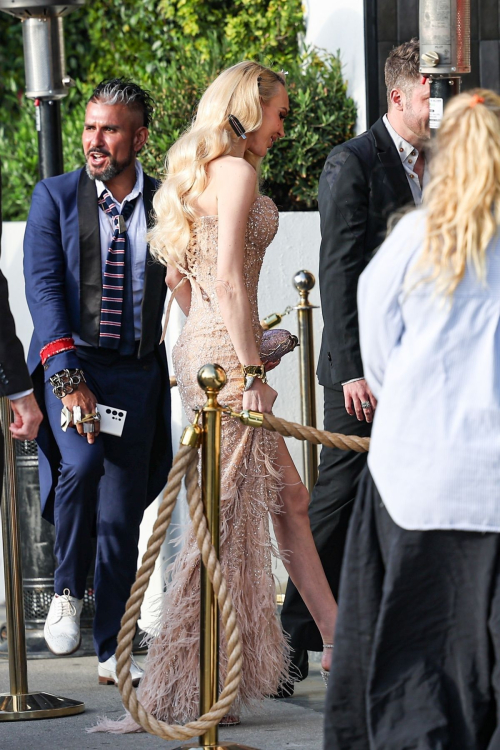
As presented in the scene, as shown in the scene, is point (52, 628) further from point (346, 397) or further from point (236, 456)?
point (346, 397)

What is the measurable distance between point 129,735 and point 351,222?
1.90 m

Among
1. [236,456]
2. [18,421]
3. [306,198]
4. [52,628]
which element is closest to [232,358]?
→ [236,456]

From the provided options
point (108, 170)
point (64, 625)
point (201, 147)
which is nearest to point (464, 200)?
point (201, 147)

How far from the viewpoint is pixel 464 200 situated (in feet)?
8.91

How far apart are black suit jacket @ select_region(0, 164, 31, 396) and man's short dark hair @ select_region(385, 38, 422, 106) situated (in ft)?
5.81

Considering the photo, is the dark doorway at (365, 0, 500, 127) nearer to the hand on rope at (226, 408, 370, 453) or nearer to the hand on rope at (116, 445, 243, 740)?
the hand on rope at (226, 408, 370, 453)

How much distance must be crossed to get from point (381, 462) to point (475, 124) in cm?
80

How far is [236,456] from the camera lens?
13.5 ft

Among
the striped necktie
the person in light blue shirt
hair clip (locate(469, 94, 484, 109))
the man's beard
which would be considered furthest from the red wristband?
hair clip (locate(469, 94, 484, 109))

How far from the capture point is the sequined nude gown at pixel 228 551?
4047 millimetres

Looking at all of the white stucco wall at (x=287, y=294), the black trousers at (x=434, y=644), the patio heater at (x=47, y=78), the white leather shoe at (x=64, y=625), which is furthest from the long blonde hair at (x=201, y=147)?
the white stucco wall at (x=287, y=294)

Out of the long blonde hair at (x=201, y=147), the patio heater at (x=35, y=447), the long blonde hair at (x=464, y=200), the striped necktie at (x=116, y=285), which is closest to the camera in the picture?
the long blonde hair at (x=464, y=200)

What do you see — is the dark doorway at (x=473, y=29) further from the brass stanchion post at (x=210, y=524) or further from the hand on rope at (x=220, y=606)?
the hand on rope at (x=220, y=606)

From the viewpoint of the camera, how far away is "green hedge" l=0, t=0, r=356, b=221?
24.0ft
